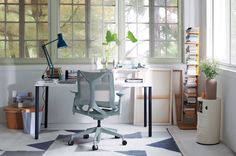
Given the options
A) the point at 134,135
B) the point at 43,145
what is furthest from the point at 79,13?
the point at 43,145

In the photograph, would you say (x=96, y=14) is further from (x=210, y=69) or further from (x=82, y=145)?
(x=82, y=145)

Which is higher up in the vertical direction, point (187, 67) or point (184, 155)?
point (187, 67)

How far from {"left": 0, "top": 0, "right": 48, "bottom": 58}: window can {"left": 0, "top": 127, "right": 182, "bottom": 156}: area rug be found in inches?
50.5

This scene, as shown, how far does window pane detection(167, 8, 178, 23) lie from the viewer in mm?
5559

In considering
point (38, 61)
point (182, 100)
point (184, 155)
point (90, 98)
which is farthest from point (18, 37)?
Result: point (184, 155)

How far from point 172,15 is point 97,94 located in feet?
6.81

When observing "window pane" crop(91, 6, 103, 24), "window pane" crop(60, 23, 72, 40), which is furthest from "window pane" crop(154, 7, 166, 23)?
"window pane" crop(60, 23, 72, 40)

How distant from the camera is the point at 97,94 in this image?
4234 mm

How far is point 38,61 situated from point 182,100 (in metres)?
2.27

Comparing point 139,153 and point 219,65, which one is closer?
point 139,153

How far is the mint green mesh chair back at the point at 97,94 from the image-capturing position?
419 cm

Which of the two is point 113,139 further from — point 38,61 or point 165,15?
point 165,15

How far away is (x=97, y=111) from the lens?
4.23m

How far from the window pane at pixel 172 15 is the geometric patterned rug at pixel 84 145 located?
177 centimetres
